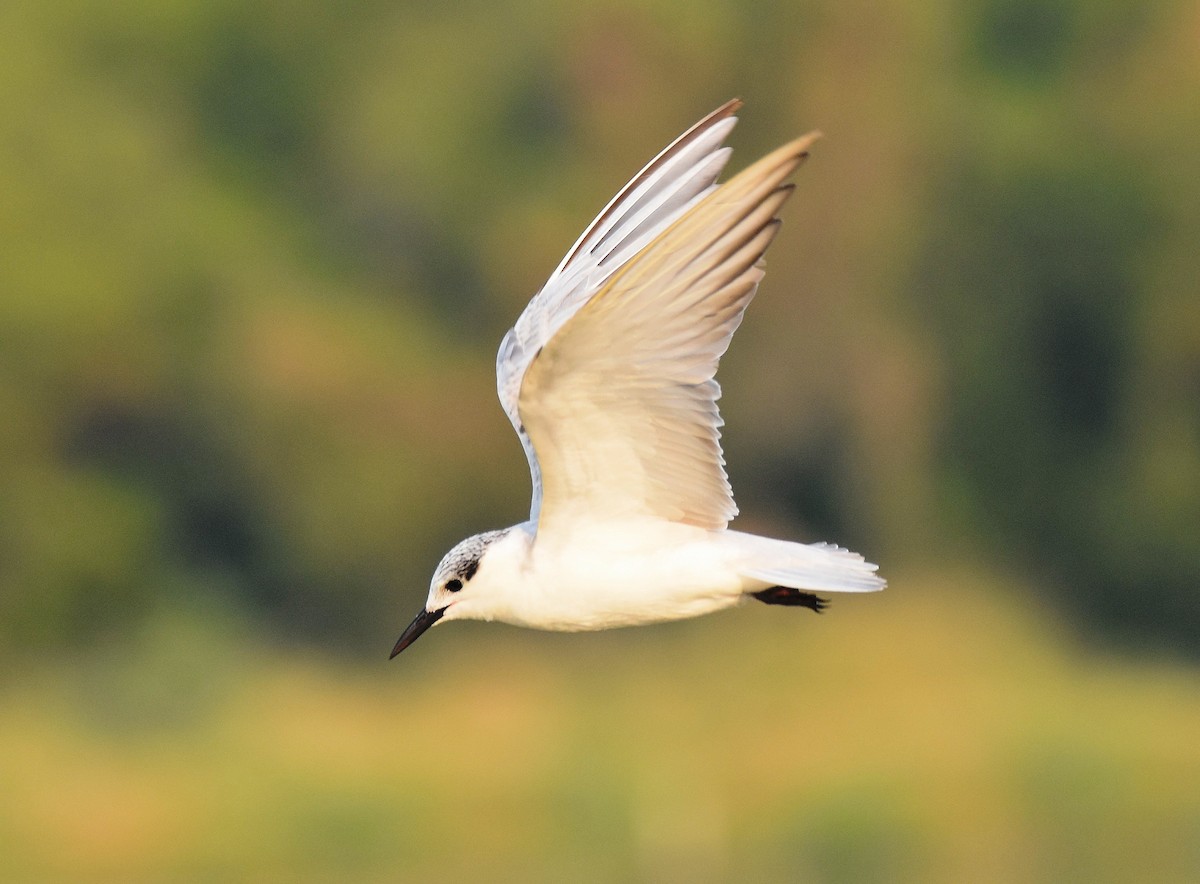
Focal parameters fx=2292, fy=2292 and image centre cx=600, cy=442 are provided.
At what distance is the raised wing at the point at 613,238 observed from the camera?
5.92 m

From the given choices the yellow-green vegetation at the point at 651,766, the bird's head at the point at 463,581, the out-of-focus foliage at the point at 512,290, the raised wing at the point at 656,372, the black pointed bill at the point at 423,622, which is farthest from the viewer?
the out-of-focus foliage at the point at 512,290

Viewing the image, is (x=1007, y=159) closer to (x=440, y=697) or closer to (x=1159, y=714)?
(x=1159, y=714)

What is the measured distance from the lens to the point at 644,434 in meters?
5.58

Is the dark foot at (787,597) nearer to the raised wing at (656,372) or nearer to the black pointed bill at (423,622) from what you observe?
→ the raised wing at (656,372)

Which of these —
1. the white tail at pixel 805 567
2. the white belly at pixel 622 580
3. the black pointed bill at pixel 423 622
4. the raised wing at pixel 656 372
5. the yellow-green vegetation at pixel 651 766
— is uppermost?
the raised wing at pixel 656 372

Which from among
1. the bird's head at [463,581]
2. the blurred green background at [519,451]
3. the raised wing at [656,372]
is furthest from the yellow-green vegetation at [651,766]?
the raised wing at [656,372]

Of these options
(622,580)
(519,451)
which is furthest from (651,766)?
(622,580)

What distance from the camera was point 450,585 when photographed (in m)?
5.91

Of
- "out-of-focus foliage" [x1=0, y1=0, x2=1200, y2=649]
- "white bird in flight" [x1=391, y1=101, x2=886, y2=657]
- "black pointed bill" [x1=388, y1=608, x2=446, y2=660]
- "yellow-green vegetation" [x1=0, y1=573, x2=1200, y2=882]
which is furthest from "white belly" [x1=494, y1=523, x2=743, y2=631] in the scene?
"out-of-focus foliage" [x1=0, y1=0, x2=1200, y2=649]

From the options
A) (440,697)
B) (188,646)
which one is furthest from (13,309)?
(440,697)

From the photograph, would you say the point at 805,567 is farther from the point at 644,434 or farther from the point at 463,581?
the point at 463,581

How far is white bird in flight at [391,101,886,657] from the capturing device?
17.1 ft

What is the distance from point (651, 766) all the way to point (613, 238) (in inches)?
598

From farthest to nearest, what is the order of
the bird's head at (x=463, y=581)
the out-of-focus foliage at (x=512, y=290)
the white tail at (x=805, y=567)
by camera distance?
the out-of-focus foliage at (x=512, y=290) < the bird's head at (x=463, y=581) < the white tail at (x=805, y=567)
